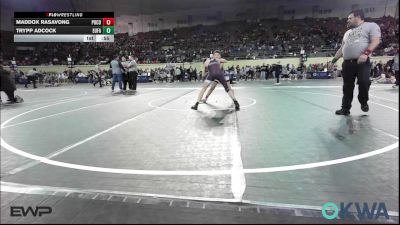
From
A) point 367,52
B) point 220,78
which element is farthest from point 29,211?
point 220,78

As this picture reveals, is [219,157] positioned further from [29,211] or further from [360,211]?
[29,211]

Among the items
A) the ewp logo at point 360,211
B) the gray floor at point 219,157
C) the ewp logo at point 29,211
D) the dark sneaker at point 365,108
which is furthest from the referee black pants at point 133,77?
the ewp logo at point 360,211

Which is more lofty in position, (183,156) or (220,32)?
A: (220,32)

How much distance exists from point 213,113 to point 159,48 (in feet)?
93.3

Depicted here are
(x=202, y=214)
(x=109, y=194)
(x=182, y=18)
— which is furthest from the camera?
(x=182, y=18)

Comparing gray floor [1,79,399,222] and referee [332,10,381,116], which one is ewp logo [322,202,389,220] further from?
referee [332,10,381,116]

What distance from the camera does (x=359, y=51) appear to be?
5.15m

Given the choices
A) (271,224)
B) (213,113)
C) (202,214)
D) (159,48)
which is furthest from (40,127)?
(159,48)

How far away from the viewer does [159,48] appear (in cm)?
3353

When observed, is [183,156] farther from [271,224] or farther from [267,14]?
[267,14]

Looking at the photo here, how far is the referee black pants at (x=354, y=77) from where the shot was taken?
5199mm
